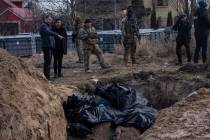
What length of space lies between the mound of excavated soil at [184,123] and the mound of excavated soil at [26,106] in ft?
A: 6.57

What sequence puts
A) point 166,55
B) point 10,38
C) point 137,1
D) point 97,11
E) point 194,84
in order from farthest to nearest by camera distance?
point 137,1, point 97,11, point 10,38, point 166,55, point 194,84

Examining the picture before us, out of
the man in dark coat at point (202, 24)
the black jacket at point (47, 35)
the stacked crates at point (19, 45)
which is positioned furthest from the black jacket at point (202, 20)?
the stacked crates at point (19, 45)

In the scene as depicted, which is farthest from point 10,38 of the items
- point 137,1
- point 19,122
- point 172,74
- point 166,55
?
point 137,1

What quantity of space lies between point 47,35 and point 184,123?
8424 mm

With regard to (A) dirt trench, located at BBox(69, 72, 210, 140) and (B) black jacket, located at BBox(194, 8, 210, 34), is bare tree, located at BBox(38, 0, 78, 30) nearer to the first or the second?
(B) black jacket, located at BBox(194, 8, 210, 34)

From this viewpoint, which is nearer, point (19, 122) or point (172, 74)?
point (19, 122)

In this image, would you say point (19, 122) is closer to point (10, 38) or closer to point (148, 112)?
point (148, 112)

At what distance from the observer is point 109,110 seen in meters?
10.6

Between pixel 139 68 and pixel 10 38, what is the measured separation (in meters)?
8.77

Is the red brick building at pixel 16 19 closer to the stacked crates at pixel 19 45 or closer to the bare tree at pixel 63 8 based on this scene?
the bare tree at pixel 63 8

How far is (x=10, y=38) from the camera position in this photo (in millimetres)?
22672

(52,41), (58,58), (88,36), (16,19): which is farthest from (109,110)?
(16,19)

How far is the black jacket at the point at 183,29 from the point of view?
15367mm

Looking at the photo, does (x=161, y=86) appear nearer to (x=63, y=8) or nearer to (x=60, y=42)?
(x=60, y=42)
